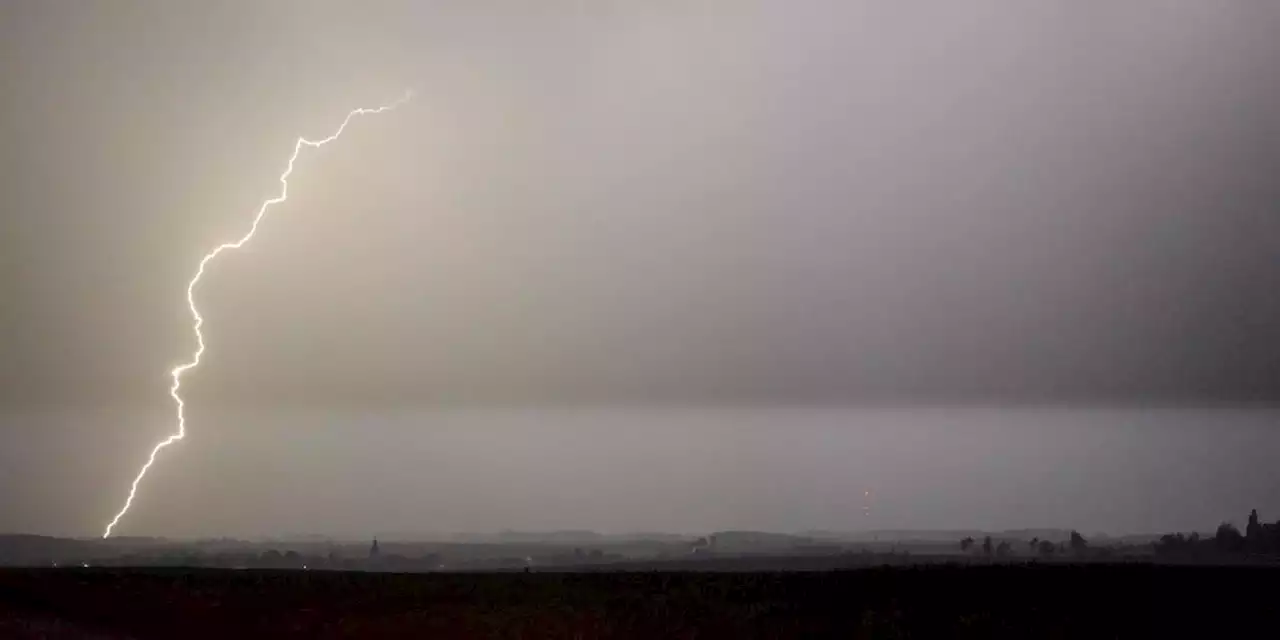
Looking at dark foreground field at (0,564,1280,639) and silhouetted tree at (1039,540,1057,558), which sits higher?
silhouetted tree at (1039,540,1057,558)

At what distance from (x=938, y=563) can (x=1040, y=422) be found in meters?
0.59

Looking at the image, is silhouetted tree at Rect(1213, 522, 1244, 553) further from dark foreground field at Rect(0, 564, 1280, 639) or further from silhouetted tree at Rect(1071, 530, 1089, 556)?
silhouetted tree at Rect(1071, 530, 1089, 556)

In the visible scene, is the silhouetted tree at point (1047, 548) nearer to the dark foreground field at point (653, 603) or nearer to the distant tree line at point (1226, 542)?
the dark foreground field at point (653, 603)

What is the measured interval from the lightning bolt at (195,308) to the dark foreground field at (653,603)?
1.01 feet

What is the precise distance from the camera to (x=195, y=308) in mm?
2367

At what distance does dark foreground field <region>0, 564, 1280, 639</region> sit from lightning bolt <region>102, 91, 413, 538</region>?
0.31 meters

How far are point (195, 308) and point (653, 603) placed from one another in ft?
5.40

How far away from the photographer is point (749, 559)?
239cm

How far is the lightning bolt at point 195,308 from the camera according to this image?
2.28m

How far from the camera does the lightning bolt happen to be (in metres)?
2.28

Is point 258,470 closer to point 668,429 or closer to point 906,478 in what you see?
point 668,429

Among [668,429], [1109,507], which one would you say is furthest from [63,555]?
[1109,507]

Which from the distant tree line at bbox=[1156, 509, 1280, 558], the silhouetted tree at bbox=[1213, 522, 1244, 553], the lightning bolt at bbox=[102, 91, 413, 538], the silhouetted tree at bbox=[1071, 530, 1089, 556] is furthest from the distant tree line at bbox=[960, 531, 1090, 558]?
the lightning bolt at bbox=[102, 91, 413, 538]

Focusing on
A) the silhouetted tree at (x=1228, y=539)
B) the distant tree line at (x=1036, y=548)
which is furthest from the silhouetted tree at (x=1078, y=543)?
the silhouetted tree at (x=1228, y=539)
